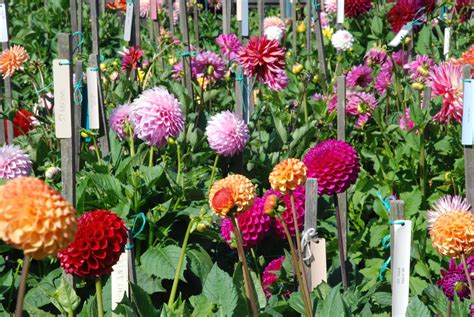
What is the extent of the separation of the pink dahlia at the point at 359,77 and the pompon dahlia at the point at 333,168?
67.4 inches

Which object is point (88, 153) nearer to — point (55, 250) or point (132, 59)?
point (132, 59)

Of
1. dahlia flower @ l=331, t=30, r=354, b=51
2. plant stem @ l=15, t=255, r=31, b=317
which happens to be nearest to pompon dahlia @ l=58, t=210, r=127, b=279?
plant stem @ l=15, t=255, r=31, b=317

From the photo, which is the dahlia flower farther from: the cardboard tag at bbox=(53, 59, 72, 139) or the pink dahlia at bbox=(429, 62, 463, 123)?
the cardboard tag at bbox=(53, 59, 72, 139)

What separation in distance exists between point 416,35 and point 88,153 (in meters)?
2.72

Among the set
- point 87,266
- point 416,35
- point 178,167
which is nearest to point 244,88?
point 178,167

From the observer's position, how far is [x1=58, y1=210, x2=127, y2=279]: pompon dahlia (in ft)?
5.45

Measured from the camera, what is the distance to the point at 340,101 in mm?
2623

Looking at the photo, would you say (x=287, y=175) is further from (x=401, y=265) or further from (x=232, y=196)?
(x=401, y=265)

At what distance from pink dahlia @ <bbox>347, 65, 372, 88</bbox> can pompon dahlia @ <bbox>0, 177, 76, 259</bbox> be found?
9.56 ft

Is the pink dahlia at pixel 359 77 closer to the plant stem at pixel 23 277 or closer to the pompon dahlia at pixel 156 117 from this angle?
the pompon dahlia at pixel 156 117

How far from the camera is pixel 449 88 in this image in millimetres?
2725

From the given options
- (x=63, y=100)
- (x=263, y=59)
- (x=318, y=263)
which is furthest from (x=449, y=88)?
(x=63, y=100)

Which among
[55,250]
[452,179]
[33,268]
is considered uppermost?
[55,250]

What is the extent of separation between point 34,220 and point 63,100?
84 centimetres
